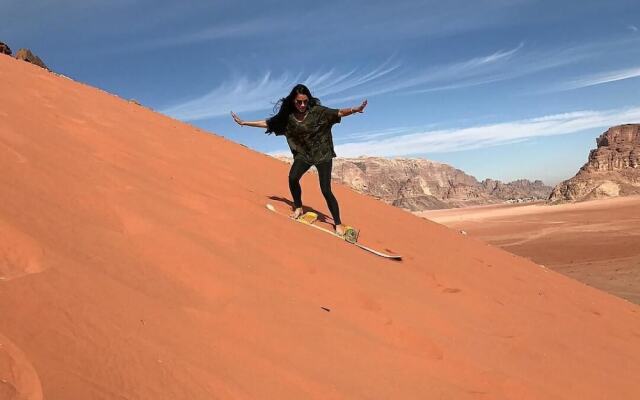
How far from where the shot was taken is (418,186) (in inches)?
5192

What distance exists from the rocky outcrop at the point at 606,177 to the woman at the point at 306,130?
65288 millimetres

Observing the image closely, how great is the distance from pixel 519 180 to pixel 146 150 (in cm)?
19743

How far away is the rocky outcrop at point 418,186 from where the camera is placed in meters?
124

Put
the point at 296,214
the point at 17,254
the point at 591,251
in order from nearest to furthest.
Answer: the point at 17,254, the point at 296,214, the point at 591,251

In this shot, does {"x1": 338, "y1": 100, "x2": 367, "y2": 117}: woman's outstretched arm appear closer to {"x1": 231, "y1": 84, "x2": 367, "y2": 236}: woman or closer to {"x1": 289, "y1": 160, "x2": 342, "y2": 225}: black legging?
{"x1": 231, "y1": 84, "x2": 367, "y2": 236}: woman

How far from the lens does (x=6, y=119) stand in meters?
4.23

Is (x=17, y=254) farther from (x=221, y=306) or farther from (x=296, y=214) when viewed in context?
(x=296, y=214)

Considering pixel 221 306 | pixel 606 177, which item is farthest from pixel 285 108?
pixel 606 177

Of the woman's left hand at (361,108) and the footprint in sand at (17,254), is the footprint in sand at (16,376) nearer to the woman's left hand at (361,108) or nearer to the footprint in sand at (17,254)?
the footprint in sand at (17,254)

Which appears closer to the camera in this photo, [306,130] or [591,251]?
[306,130]

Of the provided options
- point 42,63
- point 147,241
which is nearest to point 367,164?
point 42,63

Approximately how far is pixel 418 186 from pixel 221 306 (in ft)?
434

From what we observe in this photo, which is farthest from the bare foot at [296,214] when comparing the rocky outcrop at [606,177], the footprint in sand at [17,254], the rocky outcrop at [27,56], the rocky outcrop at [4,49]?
the rocky outcrop at [606,177]

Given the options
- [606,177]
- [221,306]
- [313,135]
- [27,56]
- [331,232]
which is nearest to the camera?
[221,306]
